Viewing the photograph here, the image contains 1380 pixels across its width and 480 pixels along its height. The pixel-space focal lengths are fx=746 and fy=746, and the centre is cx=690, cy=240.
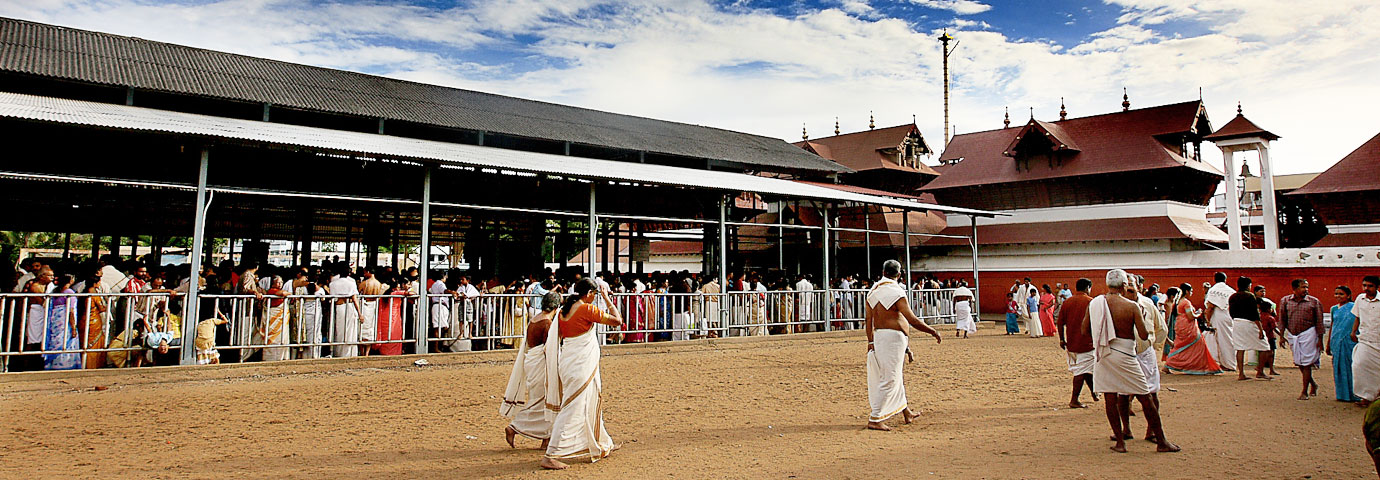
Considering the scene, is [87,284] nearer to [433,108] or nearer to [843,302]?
[433,108]

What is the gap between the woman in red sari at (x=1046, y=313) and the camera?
58.9ft

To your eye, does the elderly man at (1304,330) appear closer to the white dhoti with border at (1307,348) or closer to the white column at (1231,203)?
the white dhoti with border at (1307,348)

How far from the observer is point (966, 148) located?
3036 cm

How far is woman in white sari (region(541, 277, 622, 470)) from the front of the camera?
5238mm

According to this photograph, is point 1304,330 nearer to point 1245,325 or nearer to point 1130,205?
point 1245,325

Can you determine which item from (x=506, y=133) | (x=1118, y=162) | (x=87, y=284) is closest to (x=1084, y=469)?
(x=87, y=284)

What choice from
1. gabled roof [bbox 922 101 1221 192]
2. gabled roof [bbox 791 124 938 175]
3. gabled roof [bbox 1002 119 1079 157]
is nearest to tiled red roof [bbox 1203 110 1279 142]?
gabled roof [bbox 922 101 1221 192]

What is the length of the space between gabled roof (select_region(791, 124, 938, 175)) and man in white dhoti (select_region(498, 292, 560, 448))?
25.7 m

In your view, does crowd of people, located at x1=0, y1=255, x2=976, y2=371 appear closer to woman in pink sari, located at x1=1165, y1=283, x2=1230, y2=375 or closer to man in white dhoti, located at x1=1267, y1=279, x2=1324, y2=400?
woman in pink sari, located at x1=1165, y1=283, x2=1230, y2=375

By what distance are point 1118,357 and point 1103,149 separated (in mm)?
23463

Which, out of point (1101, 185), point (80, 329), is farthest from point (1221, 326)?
point (1101, 185)

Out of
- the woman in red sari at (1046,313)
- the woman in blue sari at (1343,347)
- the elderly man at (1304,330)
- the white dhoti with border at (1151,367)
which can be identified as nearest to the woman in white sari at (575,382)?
the white dhoti with border at (1151,367)

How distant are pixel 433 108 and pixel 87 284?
10.7m

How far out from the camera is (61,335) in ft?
26.6
